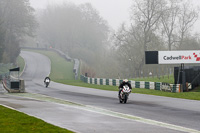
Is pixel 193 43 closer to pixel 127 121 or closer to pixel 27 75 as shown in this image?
pixel 27 75

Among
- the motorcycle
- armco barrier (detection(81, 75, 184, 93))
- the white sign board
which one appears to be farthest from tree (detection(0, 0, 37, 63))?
the motorcycle

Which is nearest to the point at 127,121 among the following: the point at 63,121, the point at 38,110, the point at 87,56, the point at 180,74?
the point at 63,121

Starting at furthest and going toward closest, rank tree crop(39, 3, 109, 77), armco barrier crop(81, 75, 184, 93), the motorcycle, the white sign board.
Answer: tree crop(39, 3, 109, 77), the white sign board, armco barrier crop(81, 75, 184, 93), the motorcycle

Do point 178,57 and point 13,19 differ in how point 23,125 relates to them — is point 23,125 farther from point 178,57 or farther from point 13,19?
point 13,19

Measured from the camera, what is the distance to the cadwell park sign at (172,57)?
115 feet

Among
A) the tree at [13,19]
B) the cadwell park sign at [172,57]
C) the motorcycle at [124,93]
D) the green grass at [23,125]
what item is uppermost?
the tree at [13,19]

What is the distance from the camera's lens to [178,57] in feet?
115

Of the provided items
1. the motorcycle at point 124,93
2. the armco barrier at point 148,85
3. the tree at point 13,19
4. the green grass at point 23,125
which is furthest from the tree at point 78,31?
the green grass at point 23,125

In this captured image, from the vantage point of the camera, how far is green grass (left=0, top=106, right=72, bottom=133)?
10.6 m

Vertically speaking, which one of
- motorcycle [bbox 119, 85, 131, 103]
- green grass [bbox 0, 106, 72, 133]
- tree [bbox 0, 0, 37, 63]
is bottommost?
green grass [bbox 0, 106, 72, 133]

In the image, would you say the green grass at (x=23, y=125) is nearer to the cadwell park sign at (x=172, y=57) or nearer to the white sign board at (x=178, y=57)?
the cadwell park sign at (x=172, y=57)

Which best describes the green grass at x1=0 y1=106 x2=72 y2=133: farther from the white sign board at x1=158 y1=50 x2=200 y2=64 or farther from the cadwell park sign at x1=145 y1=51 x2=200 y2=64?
the white sign board at x1=158 y1=50 x2=200 y2=64

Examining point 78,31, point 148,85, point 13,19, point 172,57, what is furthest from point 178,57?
point 78,31

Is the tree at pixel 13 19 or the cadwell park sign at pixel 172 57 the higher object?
the tree at pixel 13 19
